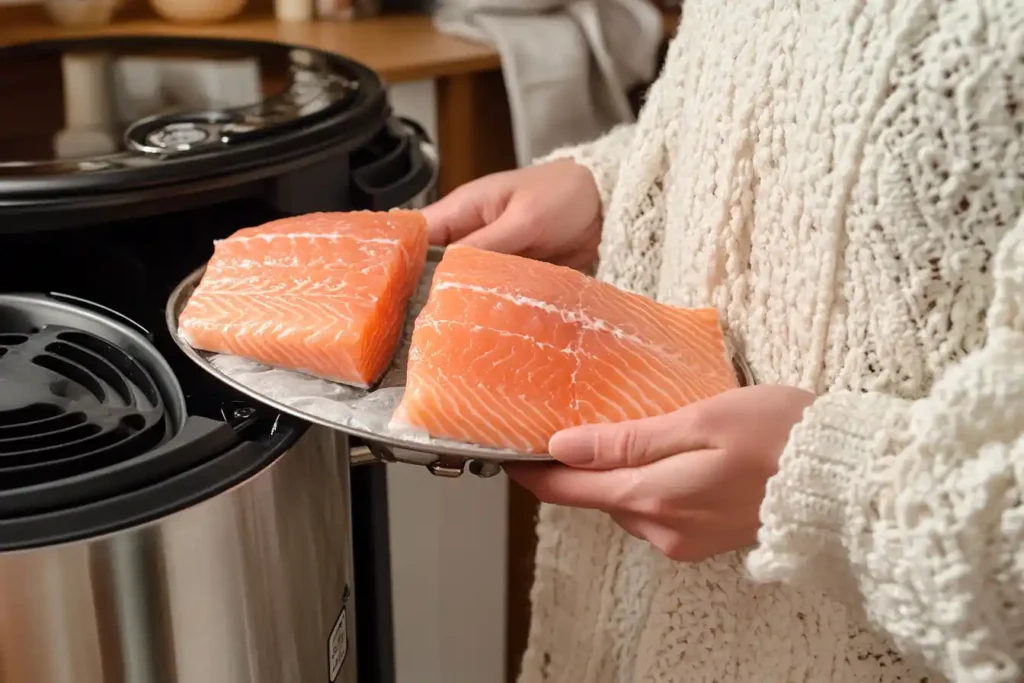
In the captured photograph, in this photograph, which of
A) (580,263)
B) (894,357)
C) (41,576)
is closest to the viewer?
(41,576)

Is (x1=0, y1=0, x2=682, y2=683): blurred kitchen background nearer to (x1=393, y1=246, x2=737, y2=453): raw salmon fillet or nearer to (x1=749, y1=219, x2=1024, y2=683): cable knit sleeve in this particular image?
(x1=393, y1=246, x2=737, y2=453): raw salmon fillet

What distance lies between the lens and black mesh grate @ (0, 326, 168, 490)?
0.49m

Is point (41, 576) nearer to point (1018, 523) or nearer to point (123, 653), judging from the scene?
point (123, 653)

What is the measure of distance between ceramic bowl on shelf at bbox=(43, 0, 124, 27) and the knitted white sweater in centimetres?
84

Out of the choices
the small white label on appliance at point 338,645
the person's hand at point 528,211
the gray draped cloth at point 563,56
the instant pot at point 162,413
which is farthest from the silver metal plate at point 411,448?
the gray draped cloth at point 563,56

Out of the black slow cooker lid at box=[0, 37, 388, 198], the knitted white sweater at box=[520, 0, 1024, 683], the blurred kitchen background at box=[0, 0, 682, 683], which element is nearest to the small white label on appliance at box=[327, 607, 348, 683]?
the knitted white sweater at box=[520, 0, 1024, 683]

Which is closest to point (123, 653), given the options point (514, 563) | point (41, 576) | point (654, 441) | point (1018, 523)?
point (41, 576)

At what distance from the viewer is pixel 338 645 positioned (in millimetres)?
642

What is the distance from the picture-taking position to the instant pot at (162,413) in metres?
0.47

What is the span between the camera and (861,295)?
56cm

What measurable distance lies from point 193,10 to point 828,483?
1.09 metres

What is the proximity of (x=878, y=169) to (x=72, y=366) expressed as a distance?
1.53 feet

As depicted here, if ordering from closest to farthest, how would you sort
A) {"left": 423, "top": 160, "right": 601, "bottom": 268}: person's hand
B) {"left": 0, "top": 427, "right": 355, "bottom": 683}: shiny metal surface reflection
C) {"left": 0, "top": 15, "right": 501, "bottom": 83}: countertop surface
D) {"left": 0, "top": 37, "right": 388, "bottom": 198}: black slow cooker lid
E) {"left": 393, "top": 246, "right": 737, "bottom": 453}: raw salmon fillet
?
{"left": 0, "top": 427, "right": 355, "bottom": 683}: shiny metal surface reflection
{"left": 393, "top": 246, "right": 737, "bottom": 453}: raw salmon fillet
{"left": 0, "top": 37, "right": 388, "bottom": 198}: black slow cooker lid
{"left": 423, "top": 160, "right": 601, "bottom": 268}: person's hand
{"left": 0, "top": 15, "right": 501, "bottom": 83}: countertop surface

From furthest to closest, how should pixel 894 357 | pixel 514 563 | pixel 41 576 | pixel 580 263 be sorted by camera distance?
pixel 514 563 < pixel 580 263 < pixel 894 357 < pixel 41 576
